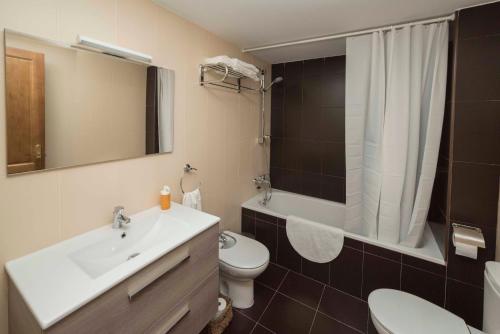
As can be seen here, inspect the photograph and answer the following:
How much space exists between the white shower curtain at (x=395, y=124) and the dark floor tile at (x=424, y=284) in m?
0.21

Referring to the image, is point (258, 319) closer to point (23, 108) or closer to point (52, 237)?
point (52, 237)

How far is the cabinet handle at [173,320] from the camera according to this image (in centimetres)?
110

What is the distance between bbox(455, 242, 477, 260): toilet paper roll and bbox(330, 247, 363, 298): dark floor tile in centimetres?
63

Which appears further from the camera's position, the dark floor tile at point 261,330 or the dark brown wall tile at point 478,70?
the dark floor tile at point 261,330

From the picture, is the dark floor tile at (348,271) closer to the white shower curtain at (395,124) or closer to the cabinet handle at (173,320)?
the white shower curtain at (395,124)

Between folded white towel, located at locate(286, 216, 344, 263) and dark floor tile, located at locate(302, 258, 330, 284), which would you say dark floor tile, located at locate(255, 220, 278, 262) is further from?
dark floor tile, located at locate(302, 258, 330, 284)

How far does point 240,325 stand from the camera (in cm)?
170

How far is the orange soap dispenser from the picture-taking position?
1574 mm

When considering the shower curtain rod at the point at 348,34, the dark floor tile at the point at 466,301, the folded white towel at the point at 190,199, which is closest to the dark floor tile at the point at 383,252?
the dark floor tile at the point at 466,301

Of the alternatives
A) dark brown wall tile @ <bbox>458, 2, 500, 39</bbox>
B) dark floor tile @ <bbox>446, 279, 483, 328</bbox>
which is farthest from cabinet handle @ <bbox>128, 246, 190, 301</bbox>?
dark brown wall tile @ <bbox>458, 2, 500, 39</bbox>

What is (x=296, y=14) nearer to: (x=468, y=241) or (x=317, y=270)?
(x=468, y=241)

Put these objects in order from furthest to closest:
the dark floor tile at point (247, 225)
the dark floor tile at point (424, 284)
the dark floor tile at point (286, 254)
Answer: the dark floor tile at point (247, 225), the dark floor tile at point (286, 254), the dark floor tile at point (424, 284)

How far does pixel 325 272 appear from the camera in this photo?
211 cm

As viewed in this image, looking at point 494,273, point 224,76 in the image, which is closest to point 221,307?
point 494,273
